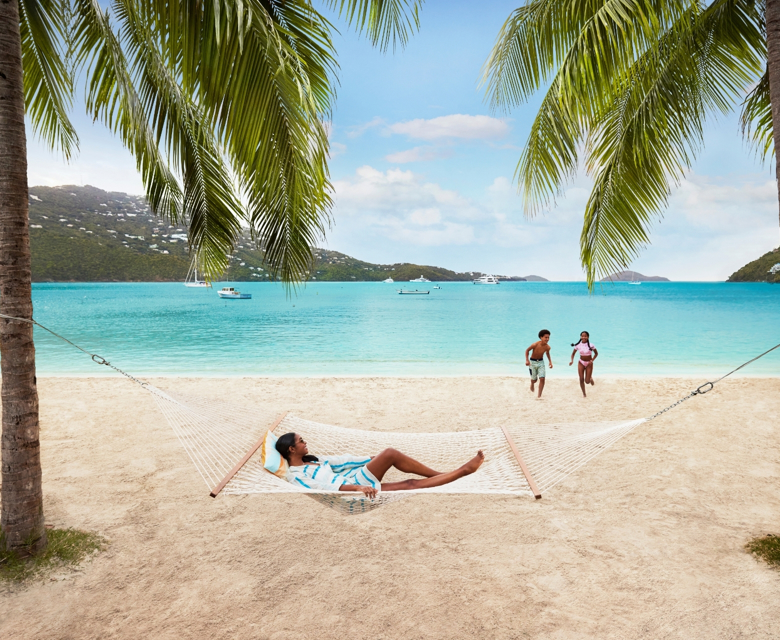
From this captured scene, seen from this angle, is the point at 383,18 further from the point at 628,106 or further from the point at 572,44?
the point at 628,106

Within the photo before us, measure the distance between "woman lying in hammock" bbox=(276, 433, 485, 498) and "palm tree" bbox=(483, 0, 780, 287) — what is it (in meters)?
1.64

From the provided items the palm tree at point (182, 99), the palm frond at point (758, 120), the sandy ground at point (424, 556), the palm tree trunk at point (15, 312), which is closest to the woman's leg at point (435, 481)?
the sandy ground at point (424, 556)

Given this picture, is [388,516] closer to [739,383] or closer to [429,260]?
[739,383]

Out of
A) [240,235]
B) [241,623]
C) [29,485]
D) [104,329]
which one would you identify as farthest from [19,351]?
[104,329]

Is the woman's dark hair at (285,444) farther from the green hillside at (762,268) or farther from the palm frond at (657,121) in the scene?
the green hillside at (762,268)

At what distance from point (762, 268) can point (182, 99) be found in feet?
190

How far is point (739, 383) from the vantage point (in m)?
5.93

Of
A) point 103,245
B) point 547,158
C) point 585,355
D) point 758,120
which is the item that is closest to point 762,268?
point 585,355

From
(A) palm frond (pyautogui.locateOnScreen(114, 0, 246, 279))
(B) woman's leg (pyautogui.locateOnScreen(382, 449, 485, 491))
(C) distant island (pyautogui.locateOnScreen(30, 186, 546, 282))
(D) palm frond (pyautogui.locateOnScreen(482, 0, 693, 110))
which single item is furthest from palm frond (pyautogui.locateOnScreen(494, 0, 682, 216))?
(C) distant island (pyautogui.locateOnScreen(30, 186, 546, 282))

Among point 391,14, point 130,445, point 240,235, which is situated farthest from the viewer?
point 130,445

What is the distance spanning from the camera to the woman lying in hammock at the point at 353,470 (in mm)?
2228

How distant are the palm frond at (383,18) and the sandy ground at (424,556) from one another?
7.79ft

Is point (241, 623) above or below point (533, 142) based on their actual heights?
below

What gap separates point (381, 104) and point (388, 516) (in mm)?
57278
